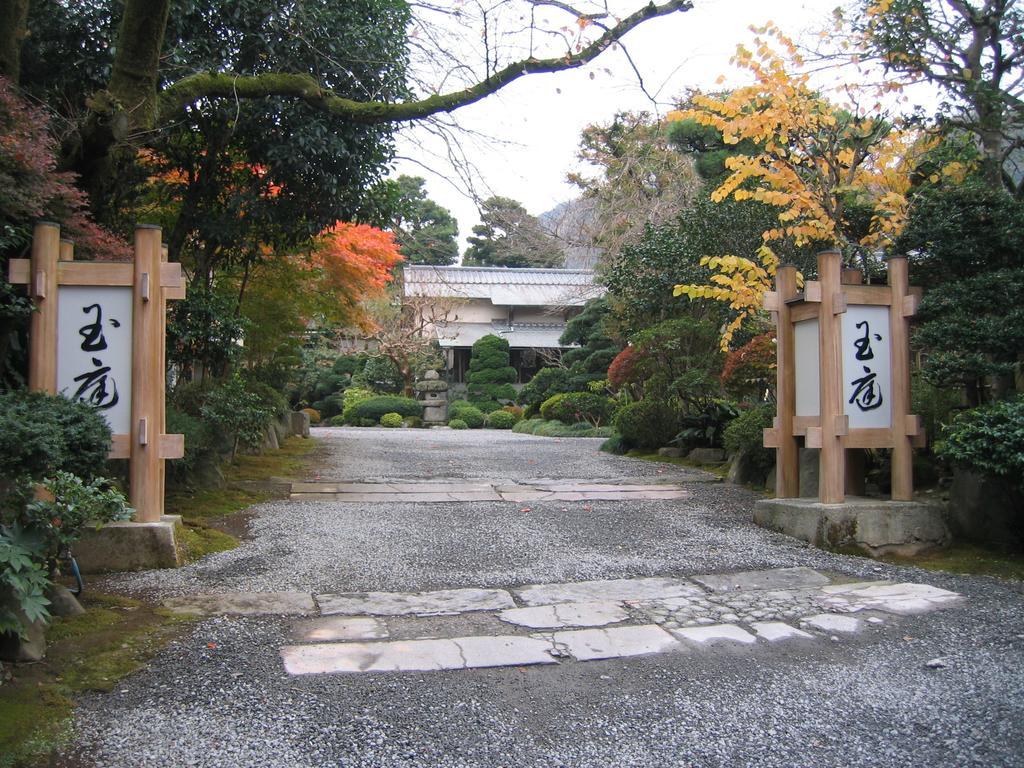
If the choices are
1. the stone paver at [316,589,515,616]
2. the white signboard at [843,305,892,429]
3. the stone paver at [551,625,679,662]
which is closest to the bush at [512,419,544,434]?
the white signboard at [843,305,892,429]

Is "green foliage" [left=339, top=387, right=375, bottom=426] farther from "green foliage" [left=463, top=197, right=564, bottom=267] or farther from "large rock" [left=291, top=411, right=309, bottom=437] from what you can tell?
"large rock" [left=291, top=411, right=309, bottom=437]

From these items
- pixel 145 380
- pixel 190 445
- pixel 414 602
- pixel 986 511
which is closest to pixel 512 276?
pixel 190 445

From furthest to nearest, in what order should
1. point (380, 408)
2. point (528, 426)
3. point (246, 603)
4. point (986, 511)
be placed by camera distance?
point (380, 408) < point (528, 426) < point (986, 511) < point (246, 603)

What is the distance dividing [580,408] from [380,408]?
29.4ft

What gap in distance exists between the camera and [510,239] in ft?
68.5

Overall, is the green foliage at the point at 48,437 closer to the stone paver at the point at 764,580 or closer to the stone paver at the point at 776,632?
the stone paver at the point at 776,632

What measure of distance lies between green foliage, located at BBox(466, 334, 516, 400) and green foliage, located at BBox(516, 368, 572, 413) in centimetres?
271

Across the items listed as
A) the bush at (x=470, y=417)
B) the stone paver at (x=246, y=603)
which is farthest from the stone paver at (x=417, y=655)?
the bush at (x=470, y=417)

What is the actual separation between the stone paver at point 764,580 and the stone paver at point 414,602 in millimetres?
1343

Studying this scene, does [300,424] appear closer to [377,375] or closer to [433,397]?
[433,397]

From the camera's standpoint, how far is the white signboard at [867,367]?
5887 mm

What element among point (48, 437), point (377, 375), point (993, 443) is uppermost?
point (377, 375)

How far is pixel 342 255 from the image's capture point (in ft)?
38.7

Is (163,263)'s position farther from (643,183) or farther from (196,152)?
(643,183)
